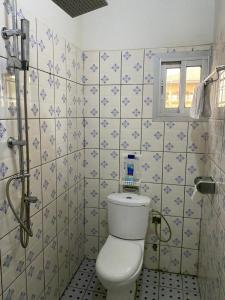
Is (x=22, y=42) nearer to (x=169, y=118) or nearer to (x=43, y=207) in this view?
(x=43, y=207)

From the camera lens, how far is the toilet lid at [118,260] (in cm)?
156

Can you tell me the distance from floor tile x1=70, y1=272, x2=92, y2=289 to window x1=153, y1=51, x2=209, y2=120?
153cm

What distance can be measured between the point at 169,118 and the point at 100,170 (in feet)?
→ 2.54

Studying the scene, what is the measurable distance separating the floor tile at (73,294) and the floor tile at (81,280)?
0.05 meters

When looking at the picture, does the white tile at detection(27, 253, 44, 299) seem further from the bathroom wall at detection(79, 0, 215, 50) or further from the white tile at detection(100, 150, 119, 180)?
the bathroom wall at detection(79, 0, 215, 50)

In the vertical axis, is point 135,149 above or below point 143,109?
below

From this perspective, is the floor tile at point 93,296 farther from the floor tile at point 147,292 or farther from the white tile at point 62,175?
the white tile at point 62,175

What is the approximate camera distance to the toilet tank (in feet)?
6.48

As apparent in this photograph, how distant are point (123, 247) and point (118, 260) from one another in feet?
0.60

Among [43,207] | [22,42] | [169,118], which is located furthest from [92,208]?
[22,42]

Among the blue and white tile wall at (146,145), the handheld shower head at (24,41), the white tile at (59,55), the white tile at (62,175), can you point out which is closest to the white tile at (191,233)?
the blue and white tile wall at (146,145)

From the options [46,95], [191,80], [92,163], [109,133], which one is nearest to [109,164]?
[92,163]

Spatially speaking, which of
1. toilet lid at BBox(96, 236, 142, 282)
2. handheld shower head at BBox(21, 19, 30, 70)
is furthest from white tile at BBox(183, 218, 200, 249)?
handheld shower head at BBox(21, 19, 30, 70)

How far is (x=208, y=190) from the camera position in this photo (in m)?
1.55
